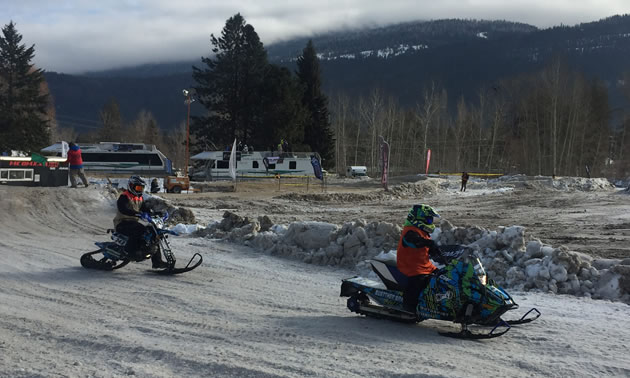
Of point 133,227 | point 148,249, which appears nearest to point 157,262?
point 148,249

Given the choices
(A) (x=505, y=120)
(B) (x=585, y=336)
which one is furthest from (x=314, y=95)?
(B) (x=585, y=336)

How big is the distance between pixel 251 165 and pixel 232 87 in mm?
17578

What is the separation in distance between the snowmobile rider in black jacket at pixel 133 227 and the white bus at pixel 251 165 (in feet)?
120

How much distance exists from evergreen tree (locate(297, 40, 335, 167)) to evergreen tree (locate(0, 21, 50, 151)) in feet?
97.2

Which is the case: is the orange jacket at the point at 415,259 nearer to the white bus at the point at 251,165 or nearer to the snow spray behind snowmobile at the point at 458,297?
the snow spray behind snowmobile at the point at 458,297

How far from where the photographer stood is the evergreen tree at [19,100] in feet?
192

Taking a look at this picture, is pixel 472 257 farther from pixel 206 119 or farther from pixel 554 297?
pixel 206 119

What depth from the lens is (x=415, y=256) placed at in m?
7.21

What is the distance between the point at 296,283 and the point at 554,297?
14.4 ft

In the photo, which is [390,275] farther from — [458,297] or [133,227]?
[133,227]

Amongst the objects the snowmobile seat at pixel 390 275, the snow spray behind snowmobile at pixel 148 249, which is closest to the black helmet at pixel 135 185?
the snow spray behind snowmobile at pixel 148 249

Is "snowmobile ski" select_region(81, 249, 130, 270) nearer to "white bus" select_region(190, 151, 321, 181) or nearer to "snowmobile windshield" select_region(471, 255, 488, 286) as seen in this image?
"snowmobile windshield" select_region(471, 255, 488, 286)

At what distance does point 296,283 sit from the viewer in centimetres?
1039

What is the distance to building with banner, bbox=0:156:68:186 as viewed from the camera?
21969mm
